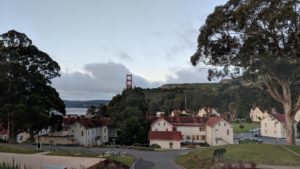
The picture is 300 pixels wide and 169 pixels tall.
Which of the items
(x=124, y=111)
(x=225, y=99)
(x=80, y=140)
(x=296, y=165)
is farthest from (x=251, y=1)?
(x=225, y=99)

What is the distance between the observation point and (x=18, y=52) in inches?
2010

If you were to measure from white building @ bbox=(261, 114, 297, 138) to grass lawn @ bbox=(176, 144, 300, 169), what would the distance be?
45.7m

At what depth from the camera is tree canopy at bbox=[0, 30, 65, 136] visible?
4822 cm

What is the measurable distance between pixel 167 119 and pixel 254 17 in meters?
43.6

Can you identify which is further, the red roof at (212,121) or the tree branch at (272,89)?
the red roof at (212,121)

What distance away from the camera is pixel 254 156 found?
101 ft

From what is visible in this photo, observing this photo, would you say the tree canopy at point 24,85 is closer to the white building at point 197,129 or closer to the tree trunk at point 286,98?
the white building at point 197,129

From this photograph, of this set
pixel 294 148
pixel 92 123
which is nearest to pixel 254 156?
pixel 294 148

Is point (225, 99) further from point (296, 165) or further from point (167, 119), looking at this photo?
point (296, 165)

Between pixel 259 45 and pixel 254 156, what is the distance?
9.40 meters

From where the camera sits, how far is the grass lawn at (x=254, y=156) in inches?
1149

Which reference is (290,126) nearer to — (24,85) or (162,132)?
(162,132)

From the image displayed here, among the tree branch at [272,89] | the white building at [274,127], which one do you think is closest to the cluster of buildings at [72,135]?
the white building at [274,127]

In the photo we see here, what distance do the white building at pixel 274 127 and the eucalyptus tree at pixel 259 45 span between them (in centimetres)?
4388
